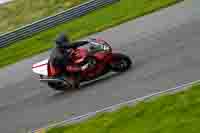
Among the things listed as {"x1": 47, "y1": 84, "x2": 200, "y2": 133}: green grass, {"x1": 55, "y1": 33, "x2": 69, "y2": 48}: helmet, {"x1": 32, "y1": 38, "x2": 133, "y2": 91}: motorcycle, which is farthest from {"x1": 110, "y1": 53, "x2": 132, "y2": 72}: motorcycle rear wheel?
{"x1": 47, "y1": 84, "x2": 200, "y2": 133}: green grass

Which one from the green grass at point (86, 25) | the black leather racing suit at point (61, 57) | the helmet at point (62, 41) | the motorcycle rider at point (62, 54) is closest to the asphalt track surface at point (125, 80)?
the motorcycle rider at point (62, 54)

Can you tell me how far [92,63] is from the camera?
695 inches

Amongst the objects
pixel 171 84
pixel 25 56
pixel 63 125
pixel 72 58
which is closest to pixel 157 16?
pixel 25 56

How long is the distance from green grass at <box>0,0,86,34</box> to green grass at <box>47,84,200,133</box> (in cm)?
1782

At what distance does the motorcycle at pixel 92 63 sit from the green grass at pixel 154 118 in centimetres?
339

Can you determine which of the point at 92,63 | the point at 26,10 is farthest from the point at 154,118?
the point at 26,10

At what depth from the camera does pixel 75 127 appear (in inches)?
556

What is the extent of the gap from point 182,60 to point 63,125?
14.4 ft

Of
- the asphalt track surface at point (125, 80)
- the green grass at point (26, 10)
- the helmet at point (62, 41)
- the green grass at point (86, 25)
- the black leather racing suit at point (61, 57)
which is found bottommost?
the green grass at point (26, 10)

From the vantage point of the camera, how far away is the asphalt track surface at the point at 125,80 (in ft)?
52.4

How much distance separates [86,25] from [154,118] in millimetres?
14430

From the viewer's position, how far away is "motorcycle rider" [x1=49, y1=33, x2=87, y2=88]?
56.1 feet

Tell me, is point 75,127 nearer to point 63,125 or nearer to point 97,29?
point 63,125

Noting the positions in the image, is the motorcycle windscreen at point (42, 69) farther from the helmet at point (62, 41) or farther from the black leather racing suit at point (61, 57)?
the helmet at point (62, 41)
